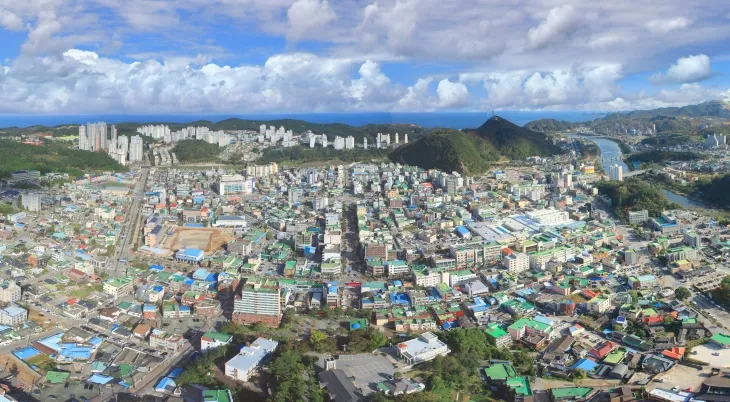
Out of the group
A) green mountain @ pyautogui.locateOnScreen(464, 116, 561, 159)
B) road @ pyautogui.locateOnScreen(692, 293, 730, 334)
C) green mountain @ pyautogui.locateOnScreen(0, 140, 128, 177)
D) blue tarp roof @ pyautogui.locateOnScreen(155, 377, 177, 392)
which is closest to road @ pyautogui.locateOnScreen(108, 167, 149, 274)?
green mountain @ pyautogui.locateOnScreen(0, 140, 128, 177)

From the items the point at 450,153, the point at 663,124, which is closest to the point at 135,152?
the point at 450,153

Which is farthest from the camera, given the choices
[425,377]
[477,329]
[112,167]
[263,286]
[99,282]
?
[112,167]

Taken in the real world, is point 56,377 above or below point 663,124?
below

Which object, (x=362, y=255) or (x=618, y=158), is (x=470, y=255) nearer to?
(x=362, y=255)

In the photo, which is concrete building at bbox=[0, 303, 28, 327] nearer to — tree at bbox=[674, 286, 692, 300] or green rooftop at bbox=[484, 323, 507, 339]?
green rooftop at bbox=[484, 323, 507, 339]

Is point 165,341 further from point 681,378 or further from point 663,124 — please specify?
point 663,124

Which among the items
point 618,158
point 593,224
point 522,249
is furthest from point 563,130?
point 522,249
